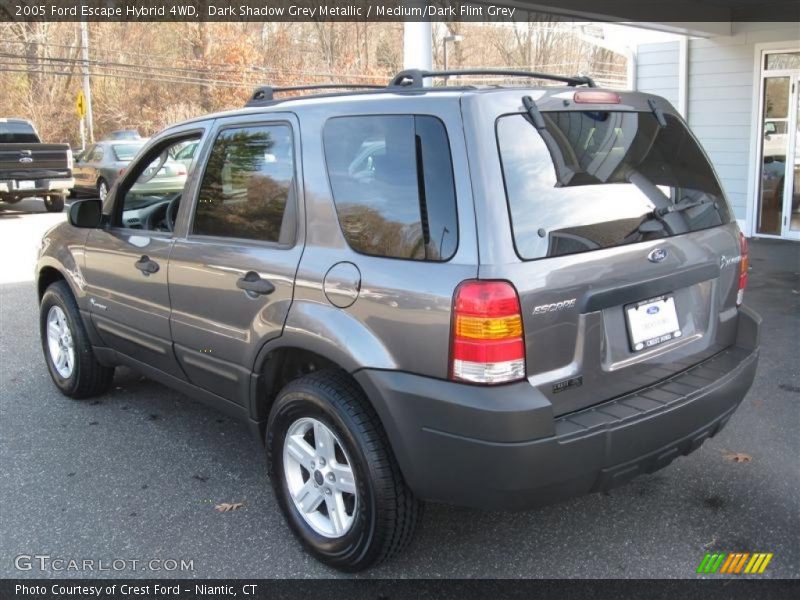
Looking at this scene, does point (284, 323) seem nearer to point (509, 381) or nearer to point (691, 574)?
point (509, 381)

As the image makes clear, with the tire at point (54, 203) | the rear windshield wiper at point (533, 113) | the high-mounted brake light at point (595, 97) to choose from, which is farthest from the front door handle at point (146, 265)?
the tire at point (54, 203)

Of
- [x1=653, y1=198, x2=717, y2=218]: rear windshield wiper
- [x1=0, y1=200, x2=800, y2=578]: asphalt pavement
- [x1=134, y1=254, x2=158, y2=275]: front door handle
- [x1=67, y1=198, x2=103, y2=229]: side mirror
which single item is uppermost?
[x1=653, y1=198, x2=717, y2=218]: rear windshield wiper

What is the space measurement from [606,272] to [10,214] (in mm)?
18404

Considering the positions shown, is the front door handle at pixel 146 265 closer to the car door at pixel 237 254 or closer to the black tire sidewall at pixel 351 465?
the car door at pixel 237 254

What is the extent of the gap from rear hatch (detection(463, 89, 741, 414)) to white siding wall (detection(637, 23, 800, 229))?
8.84m

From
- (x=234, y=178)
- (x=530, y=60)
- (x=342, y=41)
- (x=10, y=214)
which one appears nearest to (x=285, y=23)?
(x=342, y=41)

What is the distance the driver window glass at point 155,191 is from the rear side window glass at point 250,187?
18.8 inches

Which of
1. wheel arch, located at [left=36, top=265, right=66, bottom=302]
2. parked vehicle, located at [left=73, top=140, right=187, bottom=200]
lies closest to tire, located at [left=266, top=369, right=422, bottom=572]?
wheel arch, located at [left=36, top=265, right=66, bottom=302]

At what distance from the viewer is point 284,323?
305 cm

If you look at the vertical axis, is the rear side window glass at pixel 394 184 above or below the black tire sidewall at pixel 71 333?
above

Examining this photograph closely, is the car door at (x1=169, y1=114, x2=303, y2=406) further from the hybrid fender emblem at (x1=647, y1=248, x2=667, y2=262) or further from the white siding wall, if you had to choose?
the white siding wall

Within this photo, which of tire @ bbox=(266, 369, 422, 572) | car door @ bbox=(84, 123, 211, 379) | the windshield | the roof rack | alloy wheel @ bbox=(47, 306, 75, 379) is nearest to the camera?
tire @ bbox=(266, 369, 422, 572)

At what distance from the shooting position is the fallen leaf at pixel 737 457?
155 inches

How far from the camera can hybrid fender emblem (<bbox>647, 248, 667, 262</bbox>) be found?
9.40 feet
